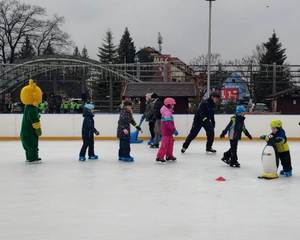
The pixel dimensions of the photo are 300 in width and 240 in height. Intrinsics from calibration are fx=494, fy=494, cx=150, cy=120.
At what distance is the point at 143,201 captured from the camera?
17.9 feet

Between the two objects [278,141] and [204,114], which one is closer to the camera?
[278,141]

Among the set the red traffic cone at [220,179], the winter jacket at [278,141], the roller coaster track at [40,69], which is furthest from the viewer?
the roller coaster track at [40,69]

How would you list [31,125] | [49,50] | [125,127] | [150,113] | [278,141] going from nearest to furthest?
[278,141], [31,125], [125,127], [150,113], [49,50]

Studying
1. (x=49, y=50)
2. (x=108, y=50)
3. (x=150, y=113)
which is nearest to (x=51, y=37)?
(x=49, y=50)

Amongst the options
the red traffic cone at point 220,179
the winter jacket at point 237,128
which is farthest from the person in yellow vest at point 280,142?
the winter jacket at point 237,128

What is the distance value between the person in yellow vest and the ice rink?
0.21 m

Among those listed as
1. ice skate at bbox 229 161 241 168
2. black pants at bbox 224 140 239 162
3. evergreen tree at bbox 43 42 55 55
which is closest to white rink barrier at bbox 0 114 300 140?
black pants at bbox 224 140 239 162

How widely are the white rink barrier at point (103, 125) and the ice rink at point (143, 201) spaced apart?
4.80 meters

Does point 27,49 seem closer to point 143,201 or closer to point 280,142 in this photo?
point 280,142

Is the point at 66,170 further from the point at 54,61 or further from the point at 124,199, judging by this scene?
the point at 54,61

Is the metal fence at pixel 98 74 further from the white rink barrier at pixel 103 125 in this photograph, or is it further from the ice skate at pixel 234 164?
the ice skate at pixel 234 164

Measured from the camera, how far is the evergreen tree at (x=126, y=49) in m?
59.0

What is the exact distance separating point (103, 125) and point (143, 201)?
29.0 ft

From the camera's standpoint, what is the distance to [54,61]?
29.7 metres
